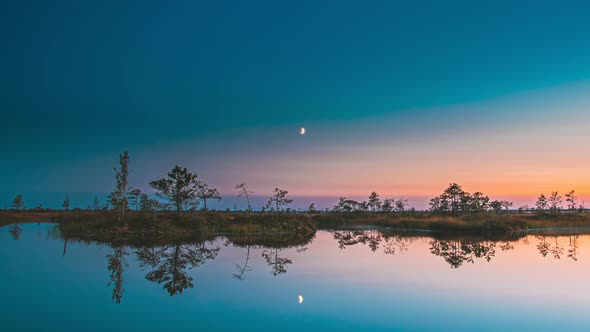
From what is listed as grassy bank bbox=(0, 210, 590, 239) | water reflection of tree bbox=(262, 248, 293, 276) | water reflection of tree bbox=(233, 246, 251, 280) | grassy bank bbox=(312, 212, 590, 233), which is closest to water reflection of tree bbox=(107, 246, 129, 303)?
water reflection of tree bbox=(233, 246, 251, 280)

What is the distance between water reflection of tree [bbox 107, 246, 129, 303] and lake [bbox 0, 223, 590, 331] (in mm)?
46

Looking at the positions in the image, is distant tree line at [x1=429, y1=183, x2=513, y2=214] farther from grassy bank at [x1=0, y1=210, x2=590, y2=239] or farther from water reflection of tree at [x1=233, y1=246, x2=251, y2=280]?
water reflection of tree at [x1=233, y1=246, x2=251, y2=280]

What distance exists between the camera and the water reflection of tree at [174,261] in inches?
698

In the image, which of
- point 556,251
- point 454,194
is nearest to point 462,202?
point 454,194

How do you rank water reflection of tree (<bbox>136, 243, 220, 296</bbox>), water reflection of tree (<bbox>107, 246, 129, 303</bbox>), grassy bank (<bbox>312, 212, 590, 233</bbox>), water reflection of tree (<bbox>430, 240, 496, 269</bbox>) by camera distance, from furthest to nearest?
grassy bank (<bbox>312, 212, 590, 233</bbox>)
water reflection of tree (<bbox>430, 240, 496, 269</bbox>)
water reflection of tree (<bbox>136, 243, 220, 296</bbox>)
water reflection of tree (<bbox>107, 246, 129, 303</bbox>)

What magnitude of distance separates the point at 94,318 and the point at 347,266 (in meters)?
13.4

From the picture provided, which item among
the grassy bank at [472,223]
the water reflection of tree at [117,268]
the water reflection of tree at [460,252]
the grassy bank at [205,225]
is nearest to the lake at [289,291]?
the water reflection of tree at [117,268]

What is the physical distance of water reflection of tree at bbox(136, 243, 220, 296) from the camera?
58.2 ft

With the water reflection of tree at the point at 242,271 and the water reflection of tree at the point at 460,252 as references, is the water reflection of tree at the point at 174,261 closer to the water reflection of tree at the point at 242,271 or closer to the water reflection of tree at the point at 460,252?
the water reflection of tree at the point at 242,271

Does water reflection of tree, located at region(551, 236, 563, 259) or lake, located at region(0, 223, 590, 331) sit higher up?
lake, located at region(0, 223, 590, 331)

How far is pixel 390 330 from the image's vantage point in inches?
438

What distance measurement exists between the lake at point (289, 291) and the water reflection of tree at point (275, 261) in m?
0.10

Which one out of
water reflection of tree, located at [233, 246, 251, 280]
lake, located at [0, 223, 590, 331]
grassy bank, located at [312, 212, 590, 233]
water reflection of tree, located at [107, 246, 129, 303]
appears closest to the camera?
lake, located at [0, 223, 590, 331]

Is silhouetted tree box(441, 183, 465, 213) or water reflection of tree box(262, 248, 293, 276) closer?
water reflection of tree box(262, 248, 293, 276)
